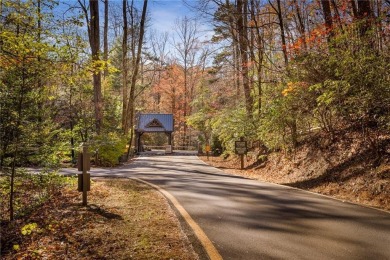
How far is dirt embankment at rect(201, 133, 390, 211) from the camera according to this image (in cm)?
682

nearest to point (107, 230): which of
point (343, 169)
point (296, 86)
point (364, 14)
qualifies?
point (343, 169)

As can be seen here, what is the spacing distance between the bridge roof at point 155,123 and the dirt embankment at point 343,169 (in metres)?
25.7

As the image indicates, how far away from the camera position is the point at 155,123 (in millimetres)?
37562

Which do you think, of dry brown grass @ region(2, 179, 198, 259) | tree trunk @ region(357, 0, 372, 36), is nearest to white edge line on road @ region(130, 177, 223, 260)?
dry brown grass @ region(2, 179, 198, 259)

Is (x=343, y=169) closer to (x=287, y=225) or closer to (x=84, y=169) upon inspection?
(x=287, y=225)

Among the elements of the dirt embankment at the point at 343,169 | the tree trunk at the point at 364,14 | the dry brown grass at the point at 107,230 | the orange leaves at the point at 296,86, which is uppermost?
the tree trunk at the point at 364,14

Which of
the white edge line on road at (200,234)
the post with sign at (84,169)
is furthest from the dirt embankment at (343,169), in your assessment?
the post with sign at (84,169)

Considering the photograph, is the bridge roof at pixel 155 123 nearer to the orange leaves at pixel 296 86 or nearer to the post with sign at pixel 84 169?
the orange leaves at pixel 296 86

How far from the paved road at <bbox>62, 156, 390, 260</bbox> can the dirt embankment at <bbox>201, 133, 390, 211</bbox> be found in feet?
3.17

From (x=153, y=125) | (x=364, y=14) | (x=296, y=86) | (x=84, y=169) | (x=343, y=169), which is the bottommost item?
(x=343, y=169)

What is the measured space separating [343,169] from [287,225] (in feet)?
15.2

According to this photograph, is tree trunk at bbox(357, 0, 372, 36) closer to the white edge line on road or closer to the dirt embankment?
the dirt embankment

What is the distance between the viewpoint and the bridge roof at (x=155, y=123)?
121 ft

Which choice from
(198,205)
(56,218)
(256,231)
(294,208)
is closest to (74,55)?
(56,218)
